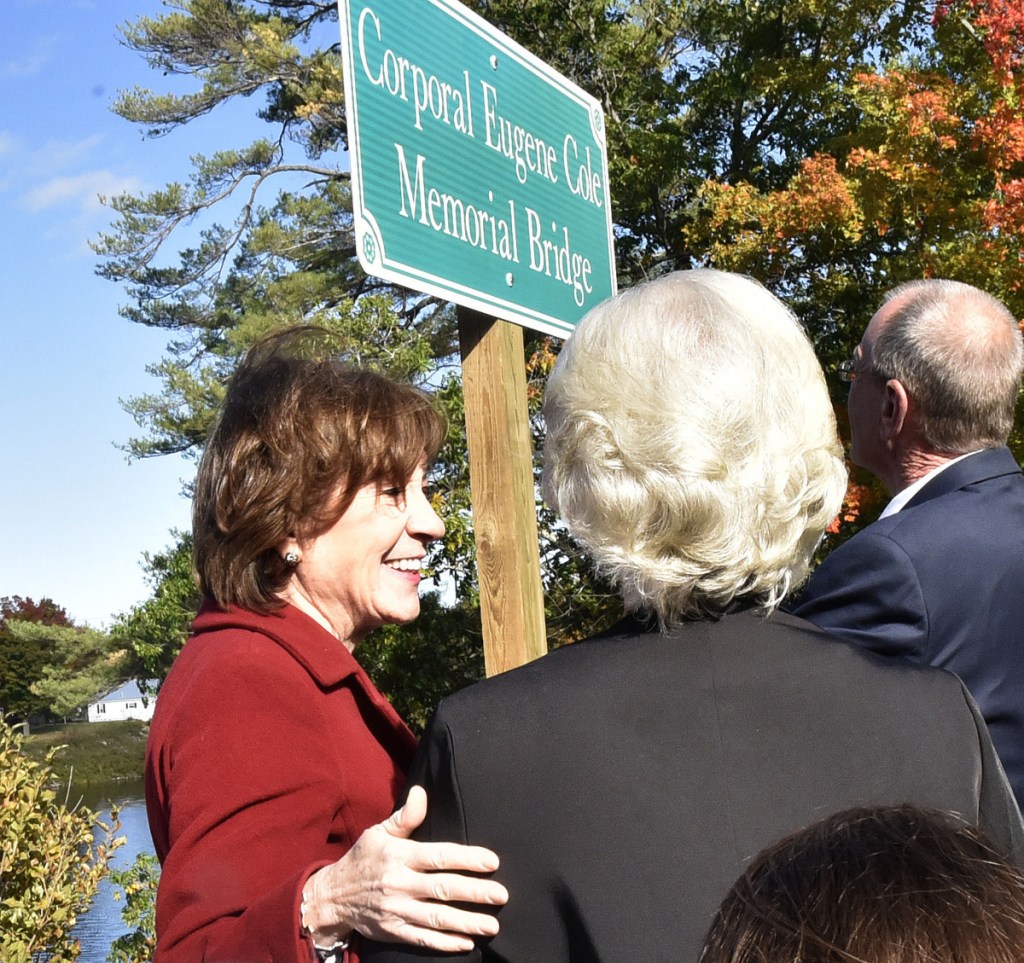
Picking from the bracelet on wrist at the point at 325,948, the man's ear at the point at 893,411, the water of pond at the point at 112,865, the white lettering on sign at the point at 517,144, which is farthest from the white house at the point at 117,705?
the bracelet on wrist at the point at 325,948

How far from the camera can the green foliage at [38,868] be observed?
4.27 meters

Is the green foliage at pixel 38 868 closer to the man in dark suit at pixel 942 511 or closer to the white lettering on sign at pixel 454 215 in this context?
the white lettering on sign at pixel 454 215

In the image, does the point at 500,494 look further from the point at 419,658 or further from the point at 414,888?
the point at 419,658

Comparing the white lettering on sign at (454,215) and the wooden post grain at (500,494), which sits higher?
the white lettering on sign at (454,215)

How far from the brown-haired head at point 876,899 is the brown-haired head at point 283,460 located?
123 centimetres

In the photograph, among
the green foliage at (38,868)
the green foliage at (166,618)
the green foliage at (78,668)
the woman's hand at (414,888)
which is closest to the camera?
the woman's hand at (414,888)

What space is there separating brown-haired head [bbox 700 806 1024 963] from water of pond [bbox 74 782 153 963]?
4456 millimetres

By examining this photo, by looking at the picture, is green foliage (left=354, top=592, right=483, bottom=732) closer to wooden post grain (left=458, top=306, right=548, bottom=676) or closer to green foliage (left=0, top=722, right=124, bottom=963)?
green foliage (left=0, top=722, right=124, bottom=963)

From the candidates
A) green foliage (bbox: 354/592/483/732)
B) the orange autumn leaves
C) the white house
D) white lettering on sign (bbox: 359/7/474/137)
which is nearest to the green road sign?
white lettering on sign (bbox: 359/7/474/137)

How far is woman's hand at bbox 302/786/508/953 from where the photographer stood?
1.24 metres

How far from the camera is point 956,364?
2480 millimetres

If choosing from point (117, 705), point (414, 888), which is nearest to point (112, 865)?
point (414, 888)

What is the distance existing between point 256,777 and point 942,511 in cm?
132

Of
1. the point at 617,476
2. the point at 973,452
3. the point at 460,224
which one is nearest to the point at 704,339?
the point at 617,476
